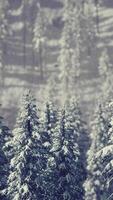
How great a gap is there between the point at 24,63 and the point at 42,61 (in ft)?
17.9

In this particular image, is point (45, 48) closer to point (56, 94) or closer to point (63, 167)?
point (56, 94)

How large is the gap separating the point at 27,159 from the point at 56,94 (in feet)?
294

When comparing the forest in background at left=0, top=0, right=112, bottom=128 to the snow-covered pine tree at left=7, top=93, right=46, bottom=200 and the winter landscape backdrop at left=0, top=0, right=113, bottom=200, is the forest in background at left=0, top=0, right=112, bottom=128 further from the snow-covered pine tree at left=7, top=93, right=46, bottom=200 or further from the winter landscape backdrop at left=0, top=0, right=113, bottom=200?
the snow-covered pine tree at left=7, top=93, right=46, bottom=200

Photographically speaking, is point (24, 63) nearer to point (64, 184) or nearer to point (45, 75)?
point (45, 75)

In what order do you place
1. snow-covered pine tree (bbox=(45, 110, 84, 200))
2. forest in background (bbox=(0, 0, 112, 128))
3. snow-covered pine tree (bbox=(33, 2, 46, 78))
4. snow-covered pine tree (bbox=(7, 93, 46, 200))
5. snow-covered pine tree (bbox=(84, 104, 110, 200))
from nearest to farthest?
snow-covered pine tree (bbox=(7, 93, 46, 200))
snow-covered pine tree (bbox=(45, 110, 84, 200))
snow-covered pine tree (bbox=(84, 104, 110, 200))
snow-covered pine tree (bbox=(33, 2, 46, 78))
forest in background (bbox=(0, 0, 112, 128))

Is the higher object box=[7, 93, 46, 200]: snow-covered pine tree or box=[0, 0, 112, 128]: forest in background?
box=[0, 0, 112, 128]: forest in background

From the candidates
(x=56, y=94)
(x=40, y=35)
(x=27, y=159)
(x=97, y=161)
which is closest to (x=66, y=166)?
(x=27, y=159)

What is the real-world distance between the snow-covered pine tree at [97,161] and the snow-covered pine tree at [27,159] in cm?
1637

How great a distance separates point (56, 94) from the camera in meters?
122

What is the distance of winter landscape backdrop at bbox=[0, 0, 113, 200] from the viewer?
33.5 meters

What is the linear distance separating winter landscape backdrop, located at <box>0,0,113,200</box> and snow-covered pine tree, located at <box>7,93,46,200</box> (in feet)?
0.22

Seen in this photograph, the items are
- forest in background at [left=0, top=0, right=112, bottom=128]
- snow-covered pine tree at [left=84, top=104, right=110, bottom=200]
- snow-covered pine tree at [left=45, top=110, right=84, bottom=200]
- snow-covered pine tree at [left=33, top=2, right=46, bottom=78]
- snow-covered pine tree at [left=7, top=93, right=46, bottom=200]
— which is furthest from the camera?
forest in background at [left=0, top=0, right=112, bottom=128]

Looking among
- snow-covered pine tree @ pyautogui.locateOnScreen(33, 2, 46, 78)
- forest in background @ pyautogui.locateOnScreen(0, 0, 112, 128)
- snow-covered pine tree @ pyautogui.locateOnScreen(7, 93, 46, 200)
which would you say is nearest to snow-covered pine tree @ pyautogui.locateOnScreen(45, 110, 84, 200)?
snow-covered pine tree @ pyautogui.locateOnScreen(7, 93, 46, 200)

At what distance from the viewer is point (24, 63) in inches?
5399
